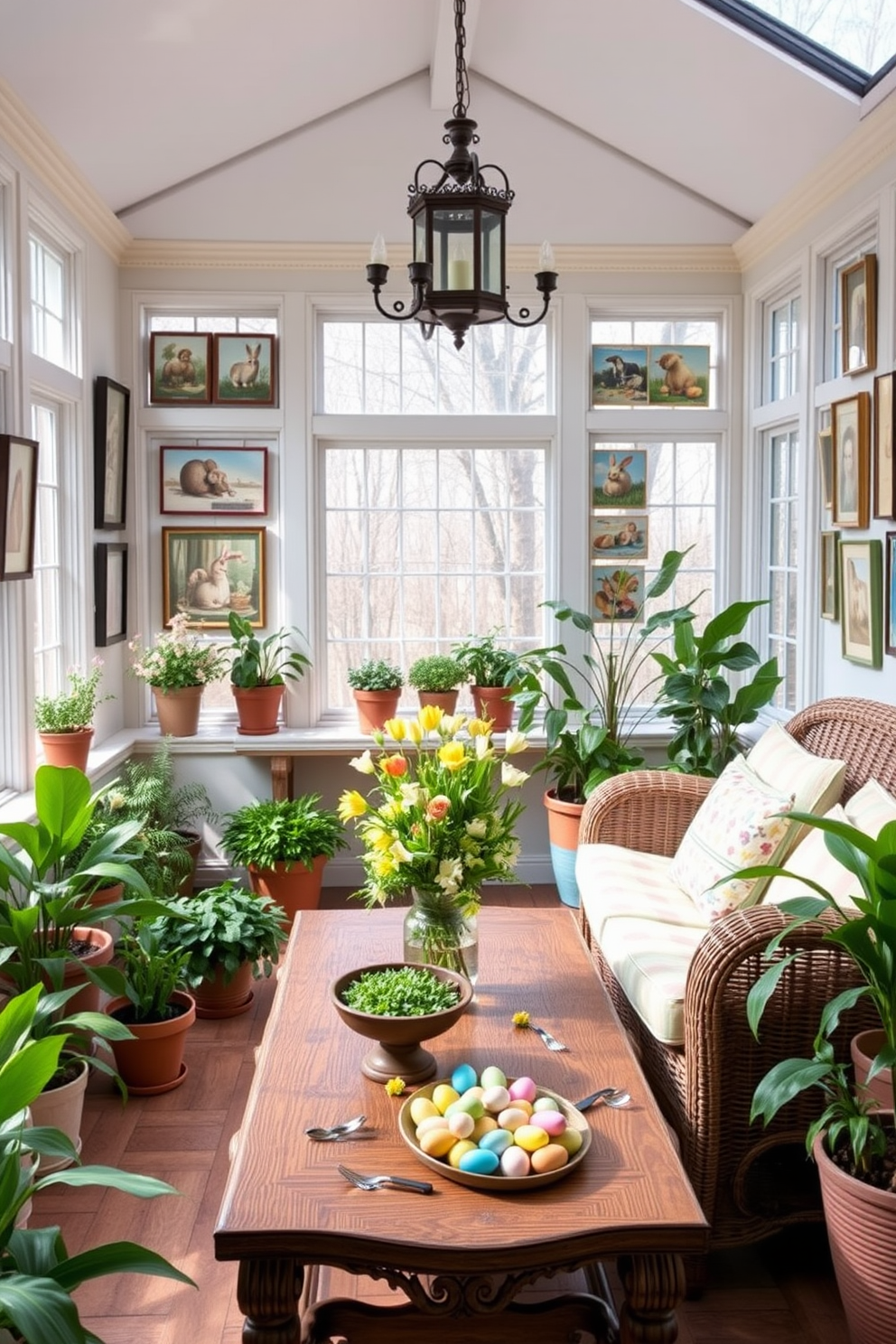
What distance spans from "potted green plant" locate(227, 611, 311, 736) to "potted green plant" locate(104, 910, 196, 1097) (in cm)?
190

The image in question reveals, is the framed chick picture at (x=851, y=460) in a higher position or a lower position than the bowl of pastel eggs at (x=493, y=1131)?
higher

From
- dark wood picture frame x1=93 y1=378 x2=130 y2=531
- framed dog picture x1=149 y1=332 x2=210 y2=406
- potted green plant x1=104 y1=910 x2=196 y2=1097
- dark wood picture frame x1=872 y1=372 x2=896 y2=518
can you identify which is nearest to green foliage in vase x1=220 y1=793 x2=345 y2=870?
potted green plant x1=104 y1=910 x2=196 y2=1097

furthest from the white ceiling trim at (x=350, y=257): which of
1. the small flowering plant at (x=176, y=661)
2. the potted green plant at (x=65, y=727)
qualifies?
the potted green plant at (x=65, y=727)

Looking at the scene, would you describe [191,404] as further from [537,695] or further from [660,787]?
[660,787]

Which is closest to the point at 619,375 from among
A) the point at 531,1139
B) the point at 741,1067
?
the point at 741,1067

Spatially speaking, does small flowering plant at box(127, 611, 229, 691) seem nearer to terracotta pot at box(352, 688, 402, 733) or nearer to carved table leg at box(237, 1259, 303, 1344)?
terracotta pot at box(352, 688, 402, 733)

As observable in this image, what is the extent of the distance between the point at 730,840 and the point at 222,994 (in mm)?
1767

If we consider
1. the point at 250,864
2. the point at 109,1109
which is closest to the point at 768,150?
the point at 250,864

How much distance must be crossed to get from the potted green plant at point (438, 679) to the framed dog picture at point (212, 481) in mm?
1029

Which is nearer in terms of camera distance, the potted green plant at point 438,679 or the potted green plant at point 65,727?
the potted green plant at point 65,727

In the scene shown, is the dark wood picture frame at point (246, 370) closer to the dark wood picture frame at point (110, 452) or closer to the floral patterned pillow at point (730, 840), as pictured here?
the dark wood picture frame at point (110, 452)

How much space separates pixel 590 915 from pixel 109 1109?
1449 mm

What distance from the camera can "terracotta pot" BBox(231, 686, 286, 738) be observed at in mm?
5383

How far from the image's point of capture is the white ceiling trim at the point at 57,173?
3.83 metres
